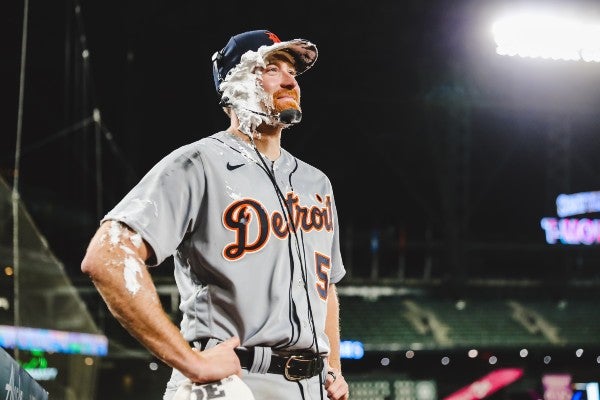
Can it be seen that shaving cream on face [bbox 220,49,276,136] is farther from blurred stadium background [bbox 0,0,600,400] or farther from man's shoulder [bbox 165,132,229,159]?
blurred stadium background [bbox 0,0,600,400]

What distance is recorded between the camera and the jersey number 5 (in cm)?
194

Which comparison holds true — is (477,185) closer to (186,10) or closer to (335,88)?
(335,88)

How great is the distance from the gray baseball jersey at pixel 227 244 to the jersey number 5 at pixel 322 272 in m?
0.04

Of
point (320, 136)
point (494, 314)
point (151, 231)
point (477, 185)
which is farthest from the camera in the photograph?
point (477, 185)

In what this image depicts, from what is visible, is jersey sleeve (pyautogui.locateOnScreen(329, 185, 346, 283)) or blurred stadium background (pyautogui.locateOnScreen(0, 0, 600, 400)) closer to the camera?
jersey sleeve (pyautogui.locateOnScreen(329, 185, 346, 283))

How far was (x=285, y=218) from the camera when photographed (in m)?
1.86

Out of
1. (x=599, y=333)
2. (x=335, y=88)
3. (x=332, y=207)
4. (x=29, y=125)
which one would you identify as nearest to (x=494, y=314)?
(x=599, y=333)

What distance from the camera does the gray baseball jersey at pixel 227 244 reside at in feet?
5.50

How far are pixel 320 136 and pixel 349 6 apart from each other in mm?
8574

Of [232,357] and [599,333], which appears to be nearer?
[232,357]

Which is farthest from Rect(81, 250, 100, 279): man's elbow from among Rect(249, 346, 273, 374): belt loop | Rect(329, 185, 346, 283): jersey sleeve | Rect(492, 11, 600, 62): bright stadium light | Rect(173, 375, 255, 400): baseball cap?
Rect(492, 11, 600, 62): bright stadium light

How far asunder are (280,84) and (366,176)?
1992 centimetres

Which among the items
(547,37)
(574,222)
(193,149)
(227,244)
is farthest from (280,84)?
(574,222)

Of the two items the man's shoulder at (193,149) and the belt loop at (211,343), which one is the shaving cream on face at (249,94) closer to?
the man's shoulder at (193,149)
